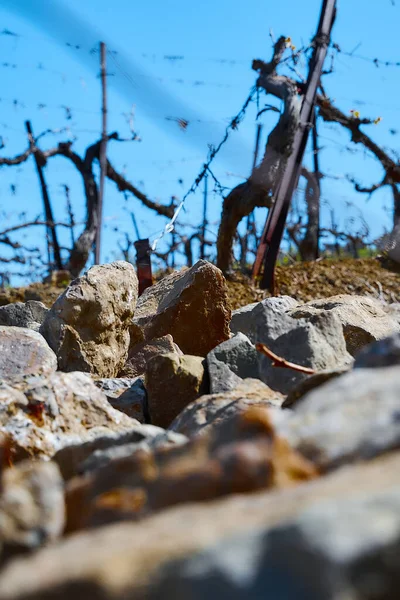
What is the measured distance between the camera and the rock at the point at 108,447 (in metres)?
1.62

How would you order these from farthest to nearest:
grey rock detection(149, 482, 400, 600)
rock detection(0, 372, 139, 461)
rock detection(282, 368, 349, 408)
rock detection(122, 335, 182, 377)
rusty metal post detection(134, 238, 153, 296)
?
rusty metal post detection(134, 238, 153, 296) → rock detection(122, 335, 182, 377) → rock detection(0, 372, 139, 461) → rock detection(282, 368, 349, 408) → grey rock detection(149, 482, 400, 600)

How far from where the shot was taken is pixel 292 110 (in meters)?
8.52

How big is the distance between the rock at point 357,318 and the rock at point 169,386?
67 cm

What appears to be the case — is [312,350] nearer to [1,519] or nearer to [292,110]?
[1,519]

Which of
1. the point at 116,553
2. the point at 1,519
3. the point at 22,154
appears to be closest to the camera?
the point at 116,553

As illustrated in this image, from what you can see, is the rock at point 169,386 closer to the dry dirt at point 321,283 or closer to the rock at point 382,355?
the rock at point 382,355

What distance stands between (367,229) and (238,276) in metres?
2.16

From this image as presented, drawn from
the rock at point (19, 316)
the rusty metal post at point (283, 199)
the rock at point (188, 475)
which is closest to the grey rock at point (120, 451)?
the rock at point (188, 475)

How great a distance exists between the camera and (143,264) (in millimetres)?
6438

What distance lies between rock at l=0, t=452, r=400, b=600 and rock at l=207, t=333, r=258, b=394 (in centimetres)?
190

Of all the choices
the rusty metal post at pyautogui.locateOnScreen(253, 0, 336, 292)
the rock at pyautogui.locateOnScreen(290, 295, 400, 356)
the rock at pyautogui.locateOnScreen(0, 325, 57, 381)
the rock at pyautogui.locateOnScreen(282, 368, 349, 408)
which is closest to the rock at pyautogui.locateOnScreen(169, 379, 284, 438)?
the rock at pyautogui.locateOnScreen(282, 368, 349, 408)

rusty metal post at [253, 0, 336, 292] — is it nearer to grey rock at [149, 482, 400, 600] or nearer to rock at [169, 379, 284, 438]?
rock at [169, 379, 284, 438]

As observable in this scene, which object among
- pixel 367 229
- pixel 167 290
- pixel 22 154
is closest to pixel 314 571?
pixel 167 290

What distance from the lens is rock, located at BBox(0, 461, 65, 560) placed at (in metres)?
1.26
